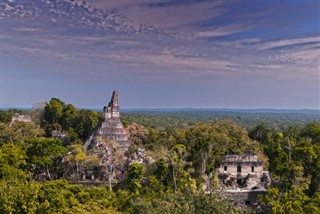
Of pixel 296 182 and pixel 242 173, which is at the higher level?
pixel 296 182

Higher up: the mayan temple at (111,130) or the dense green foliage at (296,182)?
the mayan temple at (111,130)

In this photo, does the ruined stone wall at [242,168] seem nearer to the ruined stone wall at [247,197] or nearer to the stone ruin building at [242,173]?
the stone ruin building at [242,173]

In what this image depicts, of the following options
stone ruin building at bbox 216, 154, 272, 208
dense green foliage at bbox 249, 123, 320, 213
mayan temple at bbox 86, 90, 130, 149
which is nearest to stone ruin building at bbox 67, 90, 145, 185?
mayan temple at bbox 86, 90, 130, 149

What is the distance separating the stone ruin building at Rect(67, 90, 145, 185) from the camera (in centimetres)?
3416

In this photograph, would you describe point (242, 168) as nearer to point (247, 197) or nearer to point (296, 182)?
point (247, 197)

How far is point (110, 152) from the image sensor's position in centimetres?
3609

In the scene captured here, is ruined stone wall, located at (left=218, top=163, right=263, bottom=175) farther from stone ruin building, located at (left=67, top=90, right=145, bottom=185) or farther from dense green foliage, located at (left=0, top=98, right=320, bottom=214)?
stone ruin building, located at (left=67, top=90, right=145, bottom=185)

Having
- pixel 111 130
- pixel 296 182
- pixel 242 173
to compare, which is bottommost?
pixel 242 173

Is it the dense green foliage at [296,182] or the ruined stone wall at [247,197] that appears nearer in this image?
the dense green foliage at [296,182]

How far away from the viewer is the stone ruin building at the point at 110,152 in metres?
34.2

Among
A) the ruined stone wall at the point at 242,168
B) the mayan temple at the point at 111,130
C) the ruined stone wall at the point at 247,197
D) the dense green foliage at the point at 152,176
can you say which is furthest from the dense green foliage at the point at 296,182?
the mayan temple at the point at 111,130

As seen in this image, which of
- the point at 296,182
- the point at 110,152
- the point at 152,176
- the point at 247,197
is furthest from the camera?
the point at 110,152

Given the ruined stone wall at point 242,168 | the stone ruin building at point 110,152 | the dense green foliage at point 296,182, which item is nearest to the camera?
the dense green foliage at point 296,182

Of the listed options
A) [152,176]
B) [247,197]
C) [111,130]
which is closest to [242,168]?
[247,197]
